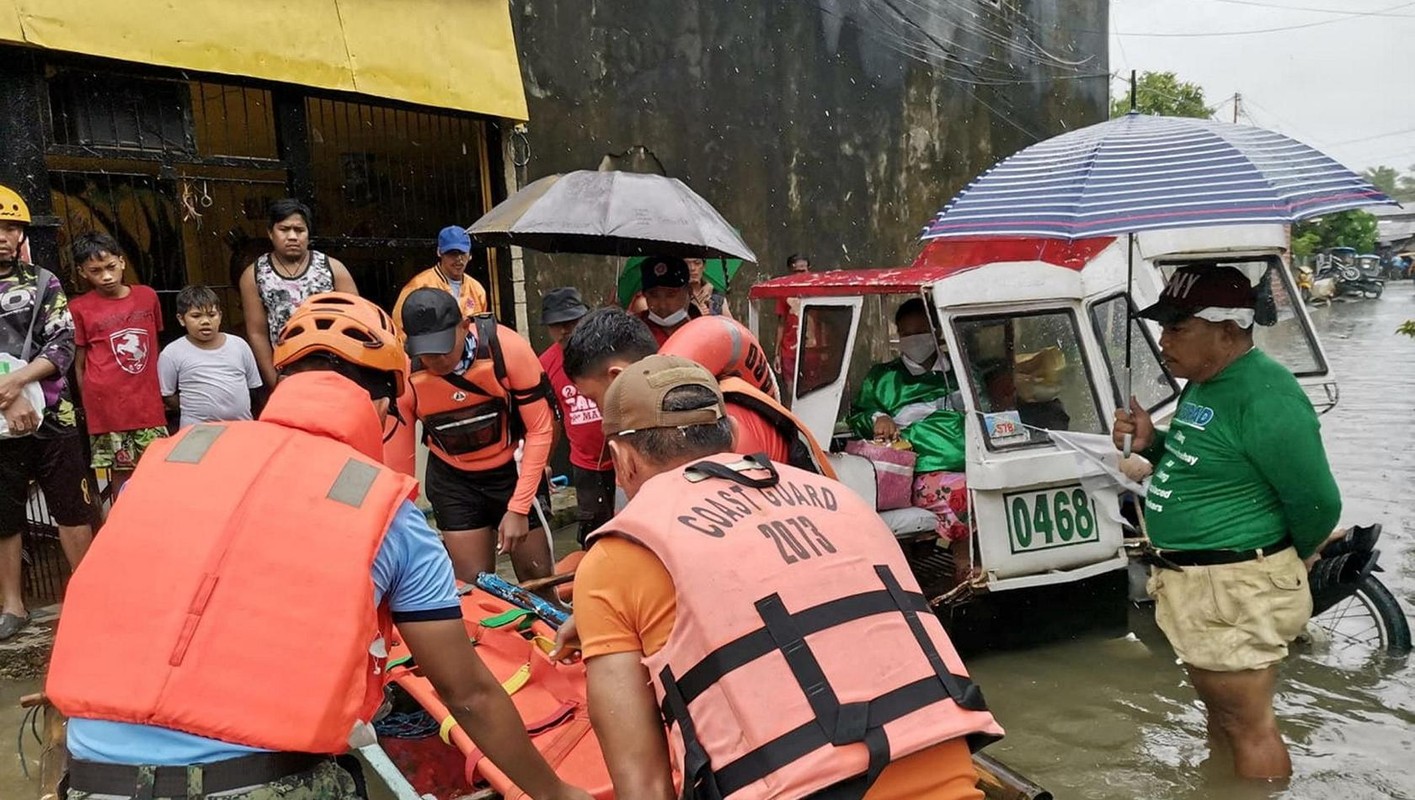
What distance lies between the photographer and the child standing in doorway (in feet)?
17.7

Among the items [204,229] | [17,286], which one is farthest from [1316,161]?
[204,229]

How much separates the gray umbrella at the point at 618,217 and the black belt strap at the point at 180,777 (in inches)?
121

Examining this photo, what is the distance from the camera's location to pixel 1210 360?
10.7 feet

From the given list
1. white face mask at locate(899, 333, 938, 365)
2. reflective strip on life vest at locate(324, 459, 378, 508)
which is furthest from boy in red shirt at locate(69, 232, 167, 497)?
white face mask at locate(899, 333, 938, 365)

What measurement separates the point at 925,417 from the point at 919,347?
484mm

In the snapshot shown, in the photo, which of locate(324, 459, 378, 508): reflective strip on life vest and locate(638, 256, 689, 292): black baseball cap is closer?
locate(324, 459, 378, 508): reflective strip on life vest

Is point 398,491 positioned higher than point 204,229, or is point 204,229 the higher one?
point 204,229

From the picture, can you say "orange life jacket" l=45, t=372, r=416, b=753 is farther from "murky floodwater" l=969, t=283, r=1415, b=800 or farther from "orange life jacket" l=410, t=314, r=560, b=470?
"murky floodwater" l=969, t=283, r=1415, b=800

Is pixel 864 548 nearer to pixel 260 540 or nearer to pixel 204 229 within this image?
pixel 260 540

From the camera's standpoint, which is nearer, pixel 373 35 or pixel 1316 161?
pixel 1316 161

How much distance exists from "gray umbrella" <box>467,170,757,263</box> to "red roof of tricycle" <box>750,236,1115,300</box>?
0.63m

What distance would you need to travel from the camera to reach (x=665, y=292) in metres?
4.68

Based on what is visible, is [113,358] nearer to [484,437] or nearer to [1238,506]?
[484,437]

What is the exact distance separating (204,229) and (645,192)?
179 inches
